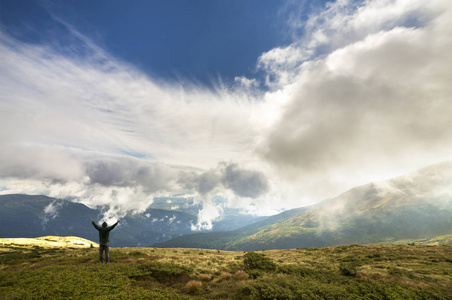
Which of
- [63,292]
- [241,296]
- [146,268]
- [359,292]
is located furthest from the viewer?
[146,268]

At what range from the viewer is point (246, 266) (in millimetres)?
20062

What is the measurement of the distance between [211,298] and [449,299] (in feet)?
53.8

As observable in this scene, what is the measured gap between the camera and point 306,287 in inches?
482

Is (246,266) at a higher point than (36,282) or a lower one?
lower

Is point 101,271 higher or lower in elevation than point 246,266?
higher

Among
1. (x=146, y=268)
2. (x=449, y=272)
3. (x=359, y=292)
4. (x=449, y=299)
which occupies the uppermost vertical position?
(x=146, y=268)

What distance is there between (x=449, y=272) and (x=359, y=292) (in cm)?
1520

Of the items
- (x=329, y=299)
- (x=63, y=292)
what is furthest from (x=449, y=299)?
(x=63, y=292)

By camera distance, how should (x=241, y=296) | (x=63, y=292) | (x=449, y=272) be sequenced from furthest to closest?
(x=449, y=272)
(x=241, y=296)
(x=63, y=292)

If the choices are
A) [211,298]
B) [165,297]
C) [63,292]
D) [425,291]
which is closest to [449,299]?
[425,291]

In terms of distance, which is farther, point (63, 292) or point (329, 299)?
point (329, 299)

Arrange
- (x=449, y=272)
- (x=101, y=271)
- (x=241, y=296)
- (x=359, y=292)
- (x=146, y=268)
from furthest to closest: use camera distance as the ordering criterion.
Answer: (x=449, y=272), (x=146, y=268), (x=101, y=271), (x=359, y=292), (x=241, y=296)

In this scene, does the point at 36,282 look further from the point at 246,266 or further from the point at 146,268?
the point at 246,266

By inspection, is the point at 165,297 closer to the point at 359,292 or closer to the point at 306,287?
the point at 306,287
